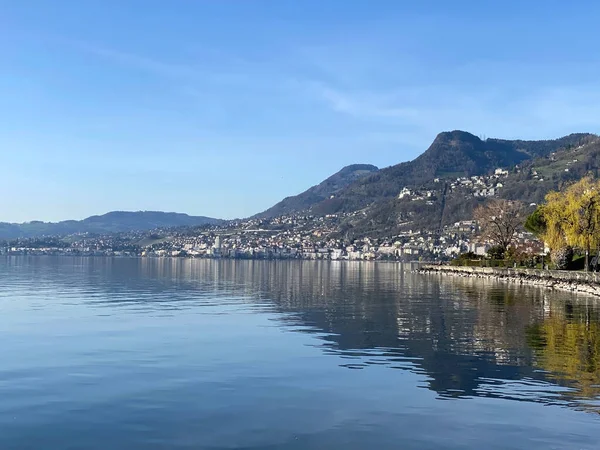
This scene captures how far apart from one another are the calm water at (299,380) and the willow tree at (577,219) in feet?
114

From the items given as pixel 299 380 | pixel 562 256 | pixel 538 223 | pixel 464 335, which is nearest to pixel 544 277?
pixel 562 256

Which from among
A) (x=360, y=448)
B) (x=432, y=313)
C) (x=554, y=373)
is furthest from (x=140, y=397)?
(x=432, y=313)

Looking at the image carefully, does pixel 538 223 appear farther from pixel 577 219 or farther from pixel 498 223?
pixel 498 223

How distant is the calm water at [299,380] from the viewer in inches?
575

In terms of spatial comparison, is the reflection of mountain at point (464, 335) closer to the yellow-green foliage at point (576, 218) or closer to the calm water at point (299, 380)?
the calm water at point (299, 380)

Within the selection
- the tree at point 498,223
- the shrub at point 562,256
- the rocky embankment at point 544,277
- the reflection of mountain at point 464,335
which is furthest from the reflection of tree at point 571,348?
the tree at point 498,223

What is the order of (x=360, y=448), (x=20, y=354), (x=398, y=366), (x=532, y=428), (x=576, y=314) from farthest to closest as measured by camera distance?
1. (x=576, y=314)
2. (x=20, y=354)
3. (x=398, y=366)
4. (x=532, y=428)
5. (x=360, y=448)

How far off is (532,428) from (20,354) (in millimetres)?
18204

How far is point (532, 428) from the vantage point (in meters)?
15.1

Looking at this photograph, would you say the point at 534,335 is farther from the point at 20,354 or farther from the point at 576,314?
the point at 20,354

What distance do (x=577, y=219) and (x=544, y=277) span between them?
702cm

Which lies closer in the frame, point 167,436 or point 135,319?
point 167,436

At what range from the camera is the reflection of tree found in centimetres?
2008

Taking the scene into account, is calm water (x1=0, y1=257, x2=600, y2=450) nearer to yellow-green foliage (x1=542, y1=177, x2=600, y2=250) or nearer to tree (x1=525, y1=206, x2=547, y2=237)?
yellow-green foliage (x1=542, y1=177, x2=600, y2=250)
